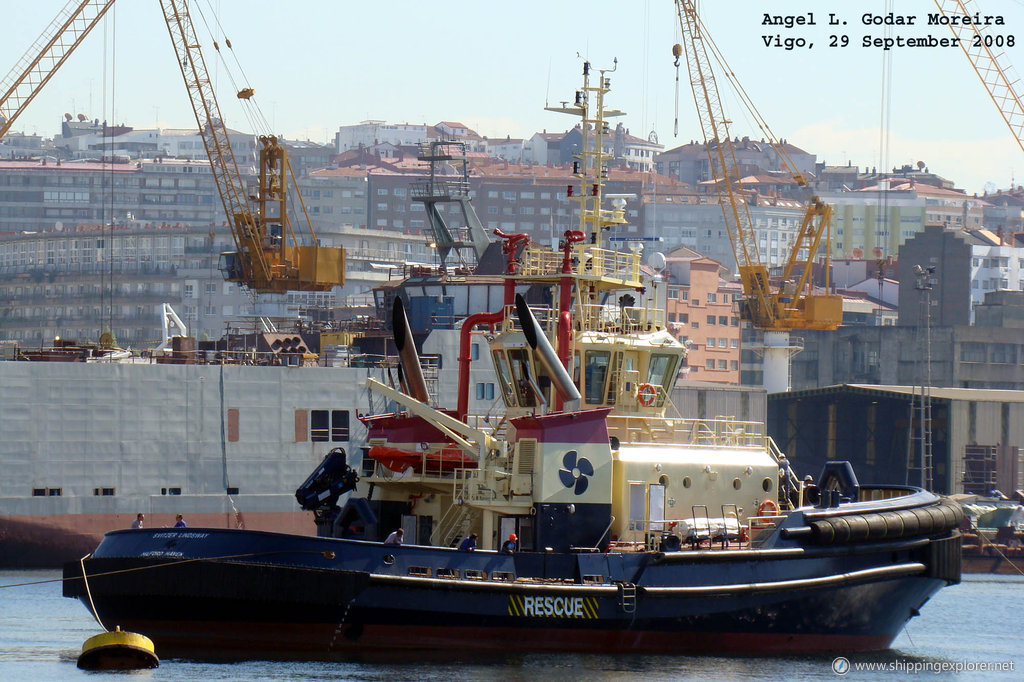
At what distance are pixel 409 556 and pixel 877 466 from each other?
47196mm

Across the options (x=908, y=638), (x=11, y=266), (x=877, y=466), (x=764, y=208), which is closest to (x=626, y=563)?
(x=908, y=638)

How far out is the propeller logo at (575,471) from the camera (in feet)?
84.5

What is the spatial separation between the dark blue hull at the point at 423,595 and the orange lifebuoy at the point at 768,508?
156 centimetres

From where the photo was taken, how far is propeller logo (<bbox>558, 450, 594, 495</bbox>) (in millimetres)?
25766

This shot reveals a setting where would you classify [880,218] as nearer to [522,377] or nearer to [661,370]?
[661,370]

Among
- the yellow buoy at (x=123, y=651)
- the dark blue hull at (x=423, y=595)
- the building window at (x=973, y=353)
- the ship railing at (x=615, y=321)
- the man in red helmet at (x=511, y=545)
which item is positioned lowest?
the yellow buoy at (x=123, y=651)

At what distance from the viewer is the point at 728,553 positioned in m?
25.7

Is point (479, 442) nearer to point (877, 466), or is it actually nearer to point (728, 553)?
point (728, 553)

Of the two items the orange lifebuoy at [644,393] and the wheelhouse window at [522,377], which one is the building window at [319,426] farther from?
the orange lifebuoy at [644,393]

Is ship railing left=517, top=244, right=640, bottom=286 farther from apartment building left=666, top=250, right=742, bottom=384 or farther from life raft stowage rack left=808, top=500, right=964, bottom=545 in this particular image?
apartment building left=666, top=250, right=742, bottom=384

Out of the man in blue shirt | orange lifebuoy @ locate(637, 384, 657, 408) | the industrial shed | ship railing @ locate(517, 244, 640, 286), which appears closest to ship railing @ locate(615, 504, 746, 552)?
orange lifebuoy @ locate(637, 384, 657, 408)

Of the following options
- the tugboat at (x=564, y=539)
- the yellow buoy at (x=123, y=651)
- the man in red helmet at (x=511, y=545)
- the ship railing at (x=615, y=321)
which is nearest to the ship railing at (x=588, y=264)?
the tugboat at (x=564, y=539)

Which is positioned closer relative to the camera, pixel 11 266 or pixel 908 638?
pixel 908 638

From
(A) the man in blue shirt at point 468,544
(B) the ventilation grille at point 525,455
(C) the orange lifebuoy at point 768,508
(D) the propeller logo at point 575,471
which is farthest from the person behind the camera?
(C) the orange lifebuoy at point 768,508
